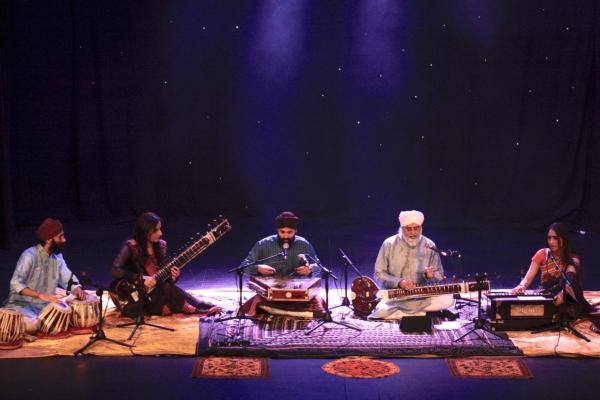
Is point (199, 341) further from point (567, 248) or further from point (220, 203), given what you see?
point (220, 203)

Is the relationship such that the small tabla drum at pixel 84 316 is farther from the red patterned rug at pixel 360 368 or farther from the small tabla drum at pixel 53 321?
the red patterned rug at pixel 360 368

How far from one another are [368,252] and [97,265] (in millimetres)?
3615

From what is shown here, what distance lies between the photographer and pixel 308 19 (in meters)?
14.2

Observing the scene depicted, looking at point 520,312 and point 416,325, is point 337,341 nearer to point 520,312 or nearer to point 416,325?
point 416,325

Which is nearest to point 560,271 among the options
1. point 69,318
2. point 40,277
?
point 69,318

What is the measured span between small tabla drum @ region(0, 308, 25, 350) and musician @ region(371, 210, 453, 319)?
11.0ft

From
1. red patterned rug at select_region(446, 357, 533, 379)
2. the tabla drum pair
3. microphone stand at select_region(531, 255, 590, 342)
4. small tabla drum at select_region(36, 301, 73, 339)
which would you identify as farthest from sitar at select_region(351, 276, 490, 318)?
small tabla drum at select_region(36, 301, 73, 339)

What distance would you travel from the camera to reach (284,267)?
9273 mm

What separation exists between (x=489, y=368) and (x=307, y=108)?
788 cm

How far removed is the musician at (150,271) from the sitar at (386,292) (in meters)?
1.43

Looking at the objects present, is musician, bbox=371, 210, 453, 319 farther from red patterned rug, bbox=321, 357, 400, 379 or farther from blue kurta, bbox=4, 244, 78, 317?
blue kurta, bbox=4, 244, 78, 317

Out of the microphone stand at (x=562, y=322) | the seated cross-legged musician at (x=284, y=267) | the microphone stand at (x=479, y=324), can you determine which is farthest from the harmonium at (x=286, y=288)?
the microphone stand at (x=562, y=322)

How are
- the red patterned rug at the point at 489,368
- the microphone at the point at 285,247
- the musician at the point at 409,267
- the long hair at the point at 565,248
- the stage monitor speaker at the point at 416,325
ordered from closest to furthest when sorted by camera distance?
the red patterned rug at the point at 489,368, the stage monitor speaker at the point at 416,325, the long hair at the point at 565,248, the musician at the point at 409,267, the microphone at the point at 285,247

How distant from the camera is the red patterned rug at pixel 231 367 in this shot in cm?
714
